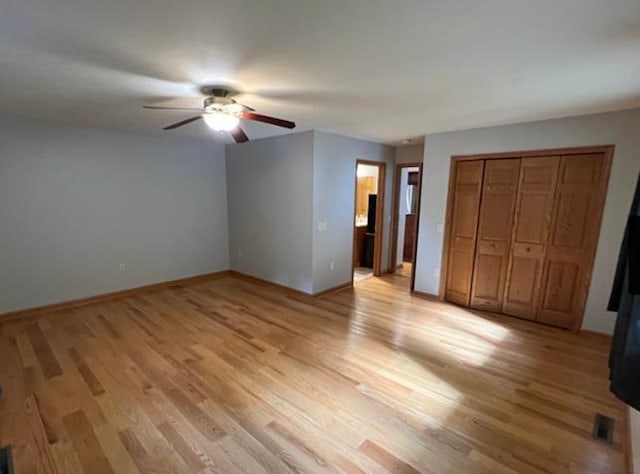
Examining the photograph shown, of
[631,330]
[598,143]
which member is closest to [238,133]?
[631,330]

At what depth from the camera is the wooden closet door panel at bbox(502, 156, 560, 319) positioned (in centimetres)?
350

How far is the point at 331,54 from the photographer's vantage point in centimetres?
181

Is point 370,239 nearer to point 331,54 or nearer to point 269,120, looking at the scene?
point 269,120

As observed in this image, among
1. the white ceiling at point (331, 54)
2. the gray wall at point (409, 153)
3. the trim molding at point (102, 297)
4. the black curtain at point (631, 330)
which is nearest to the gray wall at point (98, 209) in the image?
the trim molding at point (102, 297)

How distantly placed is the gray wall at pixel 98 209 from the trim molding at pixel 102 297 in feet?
0.21

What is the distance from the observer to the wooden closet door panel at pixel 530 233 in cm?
350

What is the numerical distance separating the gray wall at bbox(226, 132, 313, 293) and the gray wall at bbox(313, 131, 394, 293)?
110 millimetres

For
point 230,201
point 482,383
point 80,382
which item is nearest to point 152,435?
point 80,382

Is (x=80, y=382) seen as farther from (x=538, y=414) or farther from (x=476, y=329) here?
(x=476, y=329)

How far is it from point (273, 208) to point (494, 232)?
10.3 feet

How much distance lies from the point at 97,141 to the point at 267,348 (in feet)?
11.7

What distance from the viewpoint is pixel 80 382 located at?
245cm

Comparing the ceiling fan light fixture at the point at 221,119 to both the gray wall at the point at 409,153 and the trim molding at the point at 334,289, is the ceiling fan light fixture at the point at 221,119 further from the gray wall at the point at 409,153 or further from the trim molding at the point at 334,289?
the gray wall at the point at 409,153

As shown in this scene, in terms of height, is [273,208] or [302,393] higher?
[273,208]
